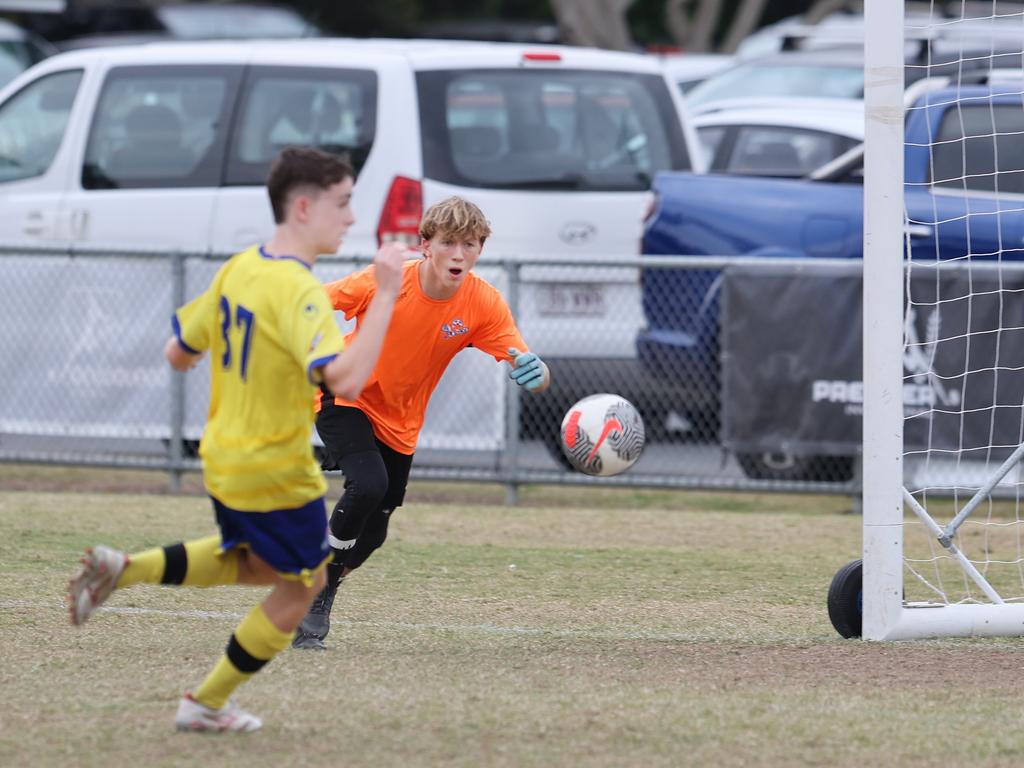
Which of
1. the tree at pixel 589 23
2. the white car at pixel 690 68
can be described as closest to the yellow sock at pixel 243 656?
the white car at pixel 690 68

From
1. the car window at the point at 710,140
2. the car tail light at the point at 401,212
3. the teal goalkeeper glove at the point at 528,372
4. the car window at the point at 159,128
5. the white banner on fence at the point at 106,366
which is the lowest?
the white banner on fence at the point at 106,366

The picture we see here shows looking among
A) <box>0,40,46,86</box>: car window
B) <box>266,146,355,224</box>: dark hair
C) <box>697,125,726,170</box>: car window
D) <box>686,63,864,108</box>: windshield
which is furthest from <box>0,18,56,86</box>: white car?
<box>266,146,355,224</box>: dark hair

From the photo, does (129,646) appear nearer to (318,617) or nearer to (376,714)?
(318,617)

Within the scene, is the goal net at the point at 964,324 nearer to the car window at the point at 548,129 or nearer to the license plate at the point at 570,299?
the car window at the point at 548,129

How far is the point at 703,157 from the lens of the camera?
1224 cm

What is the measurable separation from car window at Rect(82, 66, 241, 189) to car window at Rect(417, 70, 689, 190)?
4.55 ft

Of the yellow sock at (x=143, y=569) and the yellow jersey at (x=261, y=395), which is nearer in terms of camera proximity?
the yellow jersey at (x=261, y=395)

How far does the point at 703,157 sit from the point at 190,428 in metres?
4.22

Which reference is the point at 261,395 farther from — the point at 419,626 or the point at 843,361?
the point at 843,361

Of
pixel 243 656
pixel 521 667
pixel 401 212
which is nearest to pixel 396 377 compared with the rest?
pixel 521 667

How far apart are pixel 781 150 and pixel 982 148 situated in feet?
7.39

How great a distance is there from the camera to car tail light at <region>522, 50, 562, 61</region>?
1056 cm

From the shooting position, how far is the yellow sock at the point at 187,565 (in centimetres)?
488

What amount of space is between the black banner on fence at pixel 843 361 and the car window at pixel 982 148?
1.94 feet
